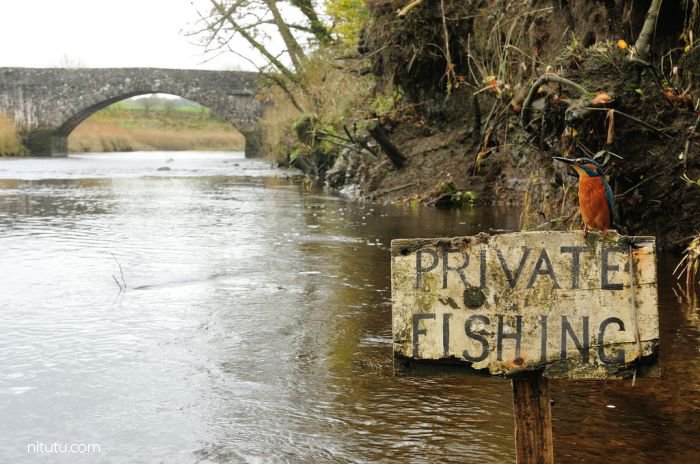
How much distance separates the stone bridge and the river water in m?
31.9

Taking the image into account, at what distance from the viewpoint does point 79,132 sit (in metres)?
47.8

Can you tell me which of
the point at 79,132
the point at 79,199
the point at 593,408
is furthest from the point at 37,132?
the point at 593,408

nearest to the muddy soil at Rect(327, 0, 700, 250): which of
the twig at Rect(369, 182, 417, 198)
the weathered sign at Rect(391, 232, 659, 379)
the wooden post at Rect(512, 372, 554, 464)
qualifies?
the twig at Rect(369, 182, 417, 198)

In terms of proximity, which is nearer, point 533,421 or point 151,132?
point 533,421

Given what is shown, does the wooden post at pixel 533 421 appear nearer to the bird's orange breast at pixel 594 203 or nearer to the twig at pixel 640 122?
the bird's orange breast at pixel 594 203

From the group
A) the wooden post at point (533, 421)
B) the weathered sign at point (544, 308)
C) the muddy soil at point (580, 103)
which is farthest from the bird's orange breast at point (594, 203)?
the wooden post at point (533, 421)

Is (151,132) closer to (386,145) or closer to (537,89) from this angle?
(386,145)

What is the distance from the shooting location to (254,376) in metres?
4.22

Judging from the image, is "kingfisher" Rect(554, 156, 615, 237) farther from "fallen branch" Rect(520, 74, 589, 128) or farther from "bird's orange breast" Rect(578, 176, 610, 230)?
"fallen branch" Rect(520, 74, 589, 128)

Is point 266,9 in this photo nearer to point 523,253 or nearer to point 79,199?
point 79,199

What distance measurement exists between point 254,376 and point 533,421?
5.99 feet

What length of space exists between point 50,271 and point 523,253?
206 inches

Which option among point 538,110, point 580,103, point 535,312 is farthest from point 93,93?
point 535,312

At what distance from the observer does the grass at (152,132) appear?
4897cm
